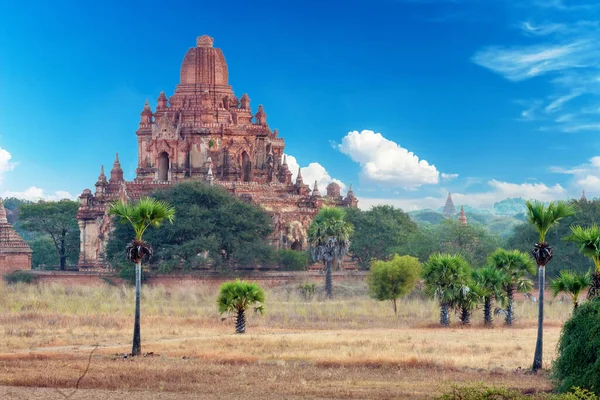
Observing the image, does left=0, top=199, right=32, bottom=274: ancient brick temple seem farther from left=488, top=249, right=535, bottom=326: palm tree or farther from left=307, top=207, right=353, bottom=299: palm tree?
left=488, top=249, right=535, bottom=326: palm tree

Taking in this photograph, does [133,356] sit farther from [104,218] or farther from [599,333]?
[104,218]

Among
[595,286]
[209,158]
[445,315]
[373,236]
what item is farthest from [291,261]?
[595,286]

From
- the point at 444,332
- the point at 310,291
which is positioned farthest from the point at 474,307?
the point at 310,291

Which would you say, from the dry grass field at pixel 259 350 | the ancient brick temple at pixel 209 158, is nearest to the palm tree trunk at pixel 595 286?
the dry grass field at pixel 259 350

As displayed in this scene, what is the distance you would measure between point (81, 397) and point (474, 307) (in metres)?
19.4

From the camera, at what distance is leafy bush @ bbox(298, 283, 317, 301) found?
153 feet

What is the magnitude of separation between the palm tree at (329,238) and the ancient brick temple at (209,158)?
26.3ft

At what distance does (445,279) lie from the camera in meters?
36.8

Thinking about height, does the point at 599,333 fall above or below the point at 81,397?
above

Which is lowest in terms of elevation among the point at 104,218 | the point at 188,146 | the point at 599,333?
the point at 599,333

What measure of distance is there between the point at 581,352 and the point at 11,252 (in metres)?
36.4

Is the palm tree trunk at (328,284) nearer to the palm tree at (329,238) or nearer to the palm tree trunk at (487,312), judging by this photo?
the palm tree at (329,238)

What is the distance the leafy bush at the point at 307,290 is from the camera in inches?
1831

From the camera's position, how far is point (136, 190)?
54781 millimetres
